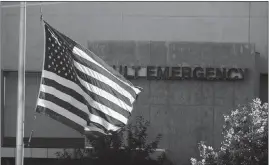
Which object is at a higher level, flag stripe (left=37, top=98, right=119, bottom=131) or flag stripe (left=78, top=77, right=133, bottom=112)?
flag stripe (left=78, top=77, right=133, bottom=112)

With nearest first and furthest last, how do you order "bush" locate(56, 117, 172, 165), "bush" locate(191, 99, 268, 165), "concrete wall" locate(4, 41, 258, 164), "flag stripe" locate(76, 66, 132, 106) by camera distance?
"flag stripe" locate(76, 66, 132, 106)
"bush" locate(191, 99, 268, 165)
"bush" locate(56, 117, 172, 165)
"concrete wall" locate(4, 41, 258, 164)

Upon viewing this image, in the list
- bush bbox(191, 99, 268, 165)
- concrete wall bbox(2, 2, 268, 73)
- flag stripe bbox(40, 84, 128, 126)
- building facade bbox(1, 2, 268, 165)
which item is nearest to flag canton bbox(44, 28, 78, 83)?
flag stripe bbox(40, 84, 128, 126)

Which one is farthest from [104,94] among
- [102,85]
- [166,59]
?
[166,59]

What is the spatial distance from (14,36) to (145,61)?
364 centimetres

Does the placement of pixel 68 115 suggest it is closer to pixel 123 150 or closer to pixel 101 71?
pixel 101 71

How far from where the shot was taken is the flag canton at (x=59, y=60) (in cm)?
953

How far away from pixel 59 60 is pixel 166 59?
208 inches

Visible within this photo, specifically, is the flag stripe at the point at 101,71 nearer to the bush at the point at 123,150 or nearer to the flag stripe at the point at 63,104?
the flag stripe at the point at 63,104

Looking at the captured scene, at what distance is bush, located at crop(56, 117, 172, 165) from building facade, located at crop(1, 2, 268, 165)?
33 cm

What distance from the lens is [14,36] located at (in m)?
15.2

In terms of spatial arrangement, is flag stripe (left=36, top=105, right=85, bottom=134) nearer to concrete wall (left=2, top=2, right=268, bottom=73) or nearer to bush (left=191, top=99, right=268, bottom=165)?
bush (left=191, top=99, right=268, bottom=165)

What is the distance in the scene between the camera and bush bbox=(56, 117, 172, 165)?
13.7 meters

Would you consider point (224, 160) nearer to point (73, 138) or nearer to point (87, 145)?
Answer: point (87, 145)

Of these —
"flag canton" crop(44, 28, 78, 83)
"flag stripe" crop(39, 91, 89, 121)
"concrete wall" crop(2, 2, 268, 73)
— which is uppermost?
"concrete wall" crop(2, 2, 268, 73)
